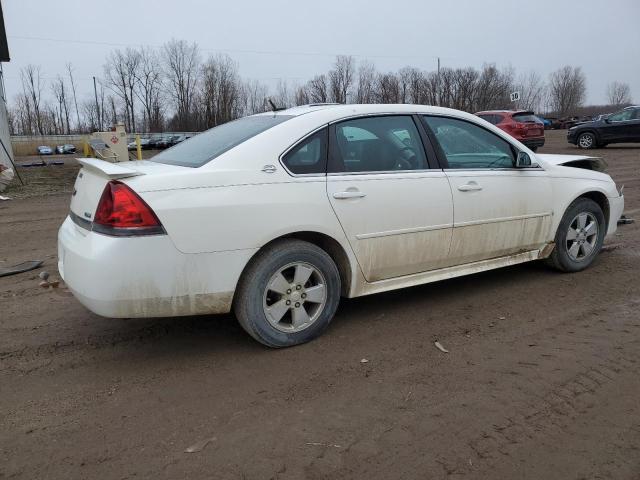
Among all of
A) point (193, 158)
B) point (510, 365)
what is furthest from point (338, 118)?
point (510, 365)

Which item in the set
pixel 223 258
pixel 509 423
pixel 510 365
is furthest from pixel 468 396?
pixel 223 258

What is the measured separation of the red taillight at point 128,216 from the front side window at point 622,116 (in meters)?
21.4

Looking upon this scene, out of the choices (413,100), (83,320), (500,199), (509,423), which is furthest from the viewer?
(413,100)

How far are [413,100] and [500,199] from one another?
65.8 m

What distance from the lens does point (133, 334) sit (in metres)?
3.81

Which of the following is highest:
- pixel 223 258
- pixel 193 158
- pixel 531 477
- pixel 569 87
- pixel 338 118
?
pixel 569 87

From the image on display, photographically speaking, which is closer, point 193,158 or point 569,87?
point 193,158

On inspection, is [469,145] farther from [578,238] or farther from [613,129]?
[613,129]

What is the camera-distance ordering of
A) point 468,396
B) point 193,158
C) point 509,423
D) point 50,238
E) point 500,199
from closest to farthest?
point 509,423, point 468,396, point 193,158, point 500,199, point 50,238

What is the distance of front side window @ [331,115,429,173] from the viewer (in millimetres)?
3742

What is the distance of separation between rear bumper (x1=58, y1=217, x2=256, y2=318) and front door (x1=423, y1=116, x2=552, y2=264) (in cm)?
183

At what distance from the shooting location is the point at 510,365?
3.23m

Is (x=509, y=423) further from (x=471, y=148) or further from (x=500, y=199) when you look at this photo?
(x=471, y=148)

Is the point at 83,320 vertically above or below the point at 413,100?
below
